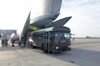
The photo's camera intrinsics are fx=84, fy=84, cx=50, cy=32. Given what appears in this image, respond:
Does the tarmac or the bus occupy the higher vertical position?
the bus

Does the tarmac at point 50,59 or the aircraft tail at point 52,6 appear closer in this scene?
the tarmac at point 50,59

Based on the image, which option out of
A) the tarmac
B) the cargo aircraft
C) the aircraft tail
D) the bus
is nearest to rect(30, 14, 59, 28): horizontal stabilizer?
the cargo aircraft

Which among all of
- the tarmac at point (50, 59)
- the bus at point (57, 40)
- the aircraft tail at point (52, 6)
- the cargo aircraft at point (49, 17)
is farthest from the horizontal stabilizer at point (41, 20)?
the tarmac at point (50, 59)

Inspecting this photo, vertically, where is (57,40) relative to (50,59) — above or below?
above

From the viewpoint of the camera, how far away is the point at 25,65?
18.2ft

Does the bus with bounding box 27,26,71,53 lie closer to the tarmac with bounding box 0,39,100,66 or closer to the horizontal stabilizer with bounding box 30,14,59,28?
the tarmac with bounding box 0,39,100,66

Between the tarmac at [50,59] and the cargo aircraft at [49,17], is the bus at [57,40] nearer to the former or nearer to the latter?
the tarmac at [50,59]

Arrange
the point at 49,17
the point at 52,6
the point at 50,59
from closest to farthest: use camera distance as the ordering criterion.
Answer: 1. the point at 50,59
2. the point at 49,17
3. the point at 52,6

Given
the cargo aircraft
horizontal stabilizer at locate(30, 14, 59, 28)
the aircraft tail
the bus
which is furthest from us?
the aircraft tail

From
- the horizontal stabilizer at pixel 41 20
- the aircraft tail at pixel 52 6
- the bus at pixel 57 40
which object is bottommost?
the bus at pixel 57 40

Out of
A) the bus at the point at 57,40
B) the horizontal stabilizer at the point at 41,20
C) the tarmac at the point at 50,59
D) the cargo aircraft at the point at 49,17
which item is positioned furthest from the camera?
the cargo aircraft at the point at 49,17

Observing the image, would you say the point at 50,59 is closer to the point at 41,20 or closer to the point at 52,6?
the point at 41,20

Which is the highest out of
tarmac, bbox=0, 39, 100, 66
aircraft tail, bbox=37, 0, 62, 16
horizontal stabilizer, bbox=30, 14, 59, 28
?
aircraft tail, bbox=37, 0, 62, 16

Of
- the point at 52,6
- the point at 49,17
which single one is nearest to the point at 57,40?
the point at 49,17
